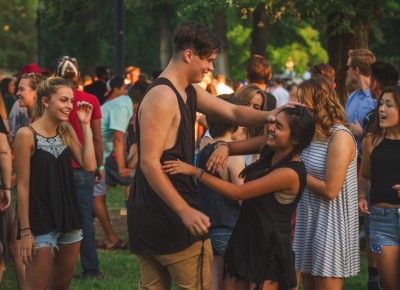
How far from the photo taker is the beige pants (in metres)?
5.29

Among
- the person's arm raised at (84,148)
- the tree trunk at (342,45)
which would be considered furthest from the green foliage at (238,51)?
the person's arm raised at (84,148)

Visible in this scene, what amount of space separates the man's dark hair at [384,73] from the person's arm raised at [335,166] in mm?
2524

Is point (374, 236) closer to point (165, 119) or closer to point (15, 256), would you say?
point (165, 119)

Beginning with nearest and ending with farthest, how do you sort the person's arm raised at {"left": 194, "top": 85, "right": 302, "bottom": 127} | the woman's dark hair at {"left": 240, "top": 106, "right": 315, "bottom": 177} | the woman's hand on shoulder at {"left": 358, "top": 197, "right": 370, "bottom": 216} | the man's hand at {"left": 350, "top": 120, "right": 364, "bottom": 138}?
1. the woman's dark hair at {"left": 240, "top": 106, "right": 315, "bottom": 177}
2. the person's arm raised at {"left": 194, "top": 85, "right": 302, "bottom": 127}
3. the woman's hand on shoulder at {"left": 358, "top": 197, "right": 370, "bottom": 216}
4. the man's hand at {"left": 350, "top": 120, "right": 364, "bottom": 138}

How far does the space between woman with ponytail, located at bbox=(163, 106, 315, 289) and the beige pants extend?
292mm

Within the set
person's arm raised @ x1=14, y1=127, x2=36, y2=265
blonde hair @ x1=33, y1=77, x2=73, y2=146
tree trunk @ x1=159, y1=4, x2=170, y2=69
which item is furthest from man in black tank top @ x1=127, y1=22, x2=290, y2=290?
tree trunk @ x1=159, y1=4, x2=170, y2=69

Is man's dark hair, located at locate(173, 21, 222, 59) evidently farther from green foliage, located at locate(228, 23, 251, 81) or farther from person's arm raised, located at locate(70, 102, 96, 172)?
green foliage, located at locate(228, 23, 251, 81)

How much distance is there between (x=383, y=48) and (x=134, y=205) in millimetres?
35107

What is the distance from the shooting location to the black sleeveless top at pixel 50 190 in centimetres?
666

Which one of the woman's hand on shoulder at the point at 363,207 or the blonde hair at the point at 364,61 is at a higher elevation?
the blonde hair at the point at 364,61

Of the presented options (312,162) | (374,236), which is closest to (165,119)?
(312,162)

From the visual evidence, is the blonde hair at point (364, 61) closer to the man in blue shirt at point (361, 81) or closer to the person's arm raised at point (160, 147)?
the man in blue shirt at point (361, 81)

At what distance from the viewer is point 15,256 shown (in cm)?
834

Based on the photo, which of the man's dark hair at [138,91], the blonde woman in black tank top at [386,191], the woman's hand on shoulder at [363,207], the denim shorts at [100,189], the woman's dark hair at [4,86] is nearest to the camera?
the blonde woman in black tank top at [386,191]
